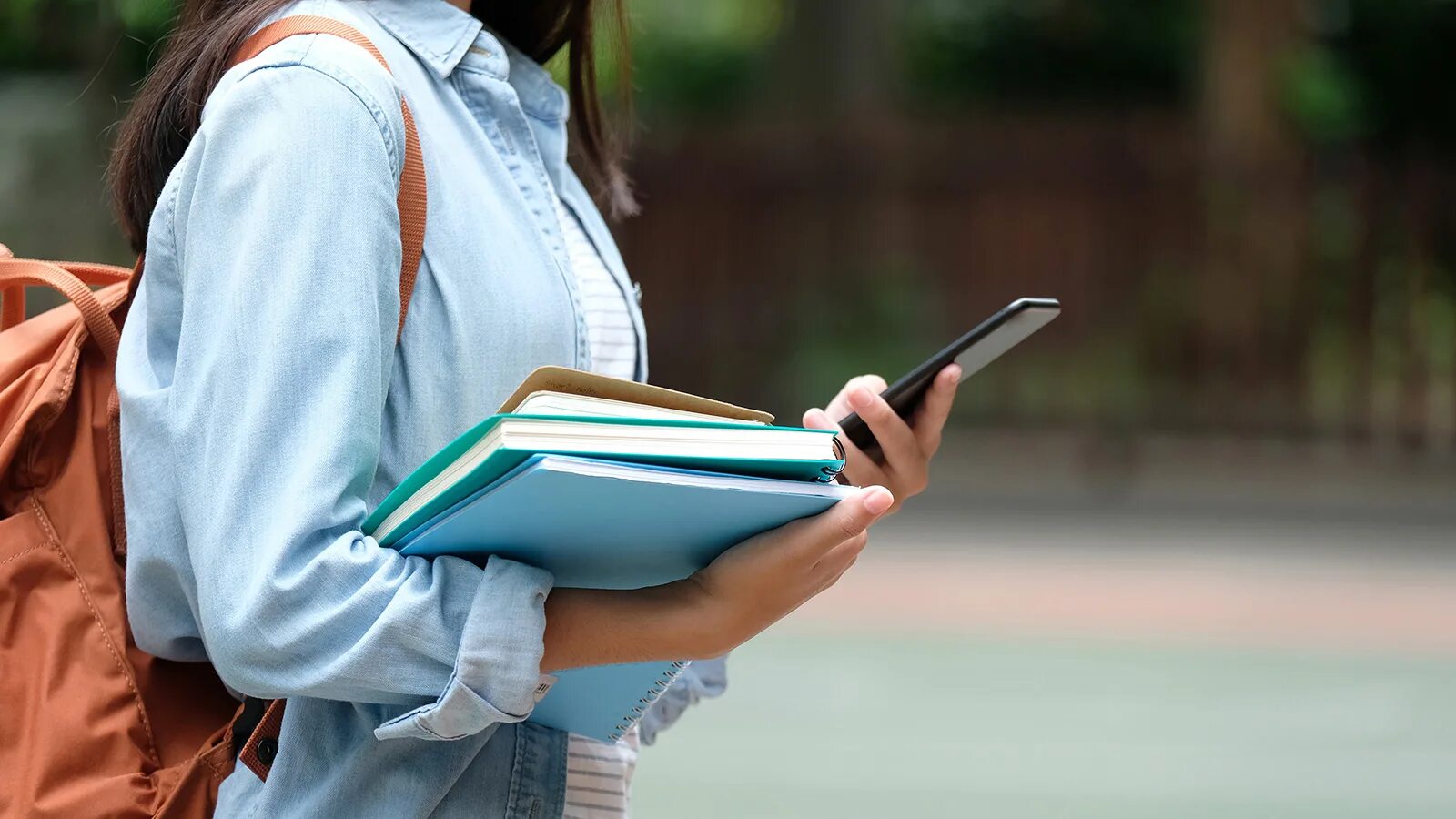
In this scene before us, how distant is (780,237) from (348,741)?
10.5 m

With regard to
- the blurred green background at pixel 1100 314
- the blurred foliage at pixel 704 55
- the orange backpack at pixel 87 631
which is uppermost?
the orange backpack at pixel 87 631

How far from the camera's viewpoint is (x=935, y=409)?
1.68 metres

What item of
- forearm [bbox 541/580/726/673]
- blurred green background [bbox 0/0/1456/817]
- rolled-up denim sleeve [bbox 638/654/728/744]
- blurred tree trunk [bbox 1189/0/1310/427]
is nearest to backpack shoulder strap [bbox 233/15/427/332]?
forearm [bbox 541/580/726/673]

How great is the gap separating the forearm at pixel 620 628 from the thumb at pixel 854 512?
0.40 feet

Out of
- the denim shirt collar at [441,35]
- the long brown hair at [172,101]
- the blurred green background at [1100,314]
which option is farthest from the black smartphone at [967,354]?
the blurred green background at [1100,314]

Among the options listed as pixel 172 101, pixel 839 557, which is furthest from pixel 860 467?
pixel 172 101

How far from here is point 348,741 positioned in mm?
1322

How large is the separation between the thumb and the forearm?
12 cm

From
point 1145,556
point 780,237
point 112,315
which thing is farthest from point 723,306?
point 112,315

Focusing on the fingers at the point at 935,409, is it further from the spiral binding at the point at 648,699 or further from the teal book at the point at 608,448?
the teal book at the point at 608,448

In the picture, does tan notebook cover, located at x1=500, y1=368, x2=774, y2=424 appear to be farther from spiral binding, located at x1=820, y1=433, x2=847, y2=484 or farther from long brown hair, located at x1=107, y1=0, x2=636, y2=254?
long brown hair, located at x1=107, y1=0, x2=636, y2=254

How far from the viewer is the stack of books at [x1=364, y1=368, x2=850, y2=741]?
1.10 meters

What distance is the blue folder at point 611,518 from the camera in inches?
43.6

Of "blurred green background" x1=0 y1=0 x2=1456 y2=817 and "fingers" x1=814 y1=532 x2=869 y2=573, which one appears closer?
"fingers" x1=814 y1=532 x2=869 y2=573
